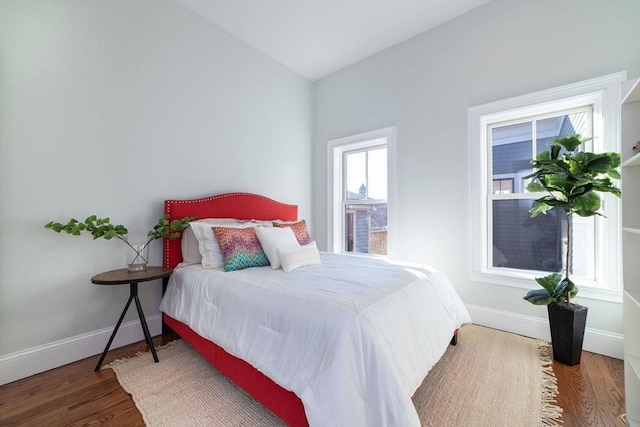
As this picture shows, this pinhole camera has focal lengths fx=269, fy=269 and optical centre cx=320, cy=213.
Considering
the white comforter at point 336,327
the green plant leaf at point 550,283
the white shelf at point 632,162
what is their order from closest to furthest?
the white comforter at point 336,327
the white shelf at point 632,162
the green plant leaf at point 550,283

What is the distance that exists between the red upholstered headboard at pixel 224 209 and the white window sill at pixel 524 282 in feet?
7.48

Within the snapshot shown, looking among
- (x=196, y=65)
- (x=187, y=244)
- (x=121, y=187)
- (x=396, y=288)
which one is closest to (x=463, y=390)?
(x=396, y=288)

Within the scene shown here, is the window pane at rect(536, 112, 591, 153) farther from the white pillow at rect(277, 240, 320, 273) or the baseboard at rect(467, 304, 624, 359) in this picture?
the white pillow at rect(277, 240, 320, 273)

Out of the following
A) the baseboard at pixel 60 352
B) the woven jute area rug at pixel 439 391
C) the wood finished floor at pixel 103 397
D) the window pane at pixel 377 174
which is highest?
the window pane at pixel 377 174

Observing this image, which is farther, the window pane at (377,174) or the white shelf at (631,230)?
the window pane at (377,174)

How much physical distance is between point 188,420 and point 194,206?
1.77 meters

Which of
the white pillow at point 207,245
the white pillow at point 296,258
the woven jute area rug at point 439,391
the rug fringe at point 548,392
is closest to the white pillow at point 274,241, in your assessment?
the white pillow at point 296,258

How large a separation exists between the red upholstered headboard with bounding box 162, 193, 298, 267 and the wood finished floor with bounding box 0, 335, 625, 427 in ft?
3.19

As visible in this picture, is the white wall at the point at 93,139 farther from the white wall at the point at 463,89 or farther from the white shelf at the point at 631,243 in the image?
the white shelf at the point at 631,243

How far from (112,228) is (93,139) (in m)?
0.74

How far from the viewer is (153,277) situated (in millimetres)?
1920

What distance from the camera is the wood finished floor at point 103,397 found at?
1432mm

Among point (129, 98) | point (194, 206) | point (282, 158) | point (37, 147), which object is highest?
point (129, 98)

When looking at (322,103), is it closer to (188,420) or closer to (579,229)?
(579,229)
